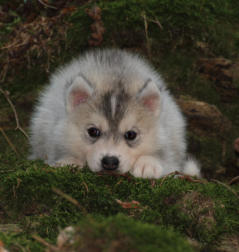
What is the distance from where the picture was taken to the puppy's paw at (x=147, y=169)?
13.3 feet

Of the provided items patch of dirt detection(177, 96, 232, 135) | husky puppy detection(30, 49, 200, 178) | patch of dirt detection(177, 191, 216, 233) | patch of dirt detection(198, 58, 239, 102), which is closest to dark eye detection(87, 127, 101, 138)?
husky puppy detection(30, 49, 200, 178)

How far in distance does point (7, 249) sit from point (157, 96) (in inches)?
96.7

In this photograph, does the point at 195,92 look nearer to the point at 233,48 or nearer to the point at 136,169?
the point at 233,48

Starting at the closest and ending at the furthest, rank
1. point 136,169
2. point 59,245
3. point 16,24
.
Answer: point 59,245 → point 136,169 → point 16,24

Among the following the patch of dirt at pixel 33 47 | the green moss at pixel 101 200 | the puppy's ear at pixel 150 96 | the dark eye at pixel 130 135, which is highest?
the patch of dirt at pixel 33 47

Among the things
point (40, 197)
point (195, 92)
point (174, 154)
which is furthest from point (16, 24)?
point (40, 197)

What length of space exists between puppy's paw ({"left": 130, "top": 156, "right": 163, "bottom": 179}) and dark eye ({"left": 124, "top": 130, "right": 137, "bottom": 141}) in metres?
0.25

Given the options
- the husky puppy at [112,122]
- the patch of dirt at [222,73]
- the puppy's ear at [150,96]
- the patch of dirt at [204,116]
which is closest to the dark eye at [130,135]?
the husky puppy at [112,122]

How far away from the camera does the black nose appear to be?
390 centimetres

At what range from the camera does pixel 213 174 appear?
6051mm

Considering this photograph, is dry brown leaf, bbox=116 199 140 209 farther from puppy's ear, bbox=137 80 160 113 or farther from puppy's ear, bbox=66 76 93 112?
puppy's ear, bbox=66 76 93 112

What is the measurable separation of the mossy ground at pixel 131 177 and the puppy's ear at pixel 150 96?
35.6 inches

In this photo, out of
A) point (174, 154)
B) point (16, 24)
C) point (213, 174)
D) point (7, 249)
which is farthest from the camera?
point (16, 24)

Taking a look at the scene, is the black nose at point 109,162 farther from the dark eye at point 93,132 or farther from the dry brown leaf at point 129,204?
the dry brown leaf at point 129,204
